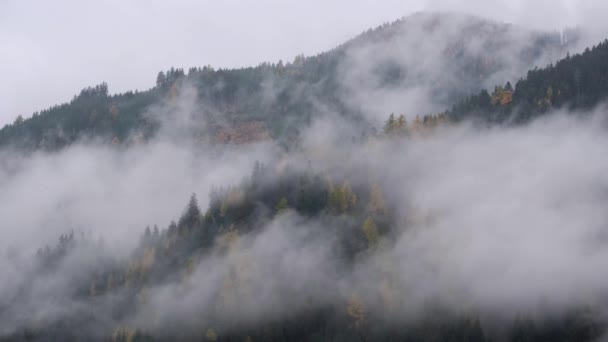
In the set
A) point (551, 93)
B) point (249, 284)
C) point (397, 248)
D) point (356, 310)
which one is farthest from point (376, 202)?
point (551, 93)

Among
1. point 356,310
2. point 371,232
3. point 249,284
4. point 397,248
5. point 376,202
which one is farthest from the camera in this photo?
point 376,202

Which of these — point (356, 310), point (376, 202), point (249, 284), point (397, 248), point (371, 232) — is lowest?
point (356, 310)

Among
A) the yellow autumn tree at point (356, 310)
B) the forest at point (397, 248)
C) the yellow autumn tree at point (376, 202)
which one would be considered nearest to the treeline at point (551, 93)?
the forest at point (397, 248)

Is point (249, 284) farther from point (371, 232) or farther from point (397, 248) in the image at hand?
point (397, 248)

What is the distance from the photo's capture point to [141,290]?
539ft

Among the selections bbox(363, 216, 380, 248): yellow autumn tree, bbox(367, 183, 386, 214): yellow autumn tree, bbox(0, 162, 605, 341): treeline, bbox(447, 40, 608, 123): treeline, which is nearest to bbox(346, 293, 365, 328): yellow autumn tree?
bbox(0, 162, 605, 341): treeline

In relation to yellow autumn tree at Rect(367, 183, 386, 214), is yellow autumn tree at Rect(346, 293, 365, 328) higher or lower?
lower

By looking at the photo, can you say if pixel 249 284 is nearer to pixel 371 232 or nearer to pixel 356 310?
pixel 356 310

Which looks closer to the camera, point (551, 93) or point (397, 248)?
point (397, 248)

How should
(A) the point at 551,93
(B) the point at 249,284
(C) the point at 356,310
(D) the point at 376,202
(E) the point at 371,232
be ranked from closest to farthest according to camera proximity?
(C) the point at 356,310
(B) the point at 249,284
(E) the point at 371,232
(D) the point at 376,202
(A) the point at 551,93

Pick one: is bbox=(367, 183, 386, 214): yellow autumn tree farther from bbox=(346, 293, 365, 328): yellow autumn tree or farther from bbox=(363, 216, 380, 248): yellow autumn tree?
bbox=(346, 293, 365, 328): yellow autumn tree

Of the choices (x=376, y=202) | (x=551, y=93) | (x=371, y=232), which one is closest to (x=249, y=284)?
(x=371, y=232)

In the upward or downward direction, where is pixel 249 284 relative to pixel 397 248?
downward

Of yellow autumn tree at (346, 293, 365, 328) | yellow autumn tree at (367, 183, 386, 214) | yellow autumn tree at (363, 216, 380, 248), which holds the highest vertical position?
yellow autumn tree at (367, 183, 386, 214)
